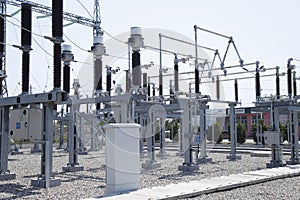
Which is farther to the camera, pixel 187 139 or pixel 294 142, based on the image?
pixel 294 142

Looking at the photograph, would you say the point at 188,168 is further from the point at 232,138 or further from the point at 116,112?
the point at 232,138

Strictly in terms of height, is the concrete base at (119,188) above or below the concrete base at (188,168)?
above

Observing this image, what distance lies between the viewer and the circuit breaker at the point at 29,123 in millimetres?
10133

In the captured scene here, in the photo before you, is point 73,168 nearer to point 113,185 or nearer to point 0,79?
point 0,79

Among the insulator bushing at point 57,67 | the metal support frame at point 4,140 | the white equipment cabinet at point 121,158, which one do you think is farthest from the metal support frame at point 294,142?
the metal support frame at point 4,140

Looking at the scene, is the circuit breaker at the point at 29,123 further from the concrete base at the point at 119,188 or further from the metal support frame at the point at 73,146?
the metal support frame at the point at 73,146

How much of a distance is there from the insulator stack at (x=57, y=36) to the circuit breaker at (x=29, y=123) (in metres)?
1.29

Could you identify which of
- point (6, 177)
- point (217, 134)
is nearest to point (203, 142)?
point (6, 177)

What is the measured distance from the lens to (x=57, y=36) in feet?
31.8

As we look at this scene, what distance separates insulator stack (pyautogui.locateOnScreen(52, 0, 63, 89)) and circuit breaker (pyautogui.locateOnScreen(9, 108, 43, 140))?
1.29 meters

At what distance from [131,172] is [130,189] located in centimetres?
39

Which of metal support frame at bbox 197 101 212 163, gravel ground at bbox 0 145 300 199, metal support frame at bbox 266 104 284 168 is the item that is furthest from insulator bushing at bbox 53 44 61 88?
metal support frame at bbox 266 104 284 168

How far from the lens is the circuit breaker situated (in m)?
10.1

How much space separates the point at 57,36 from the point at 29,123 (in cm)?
244
